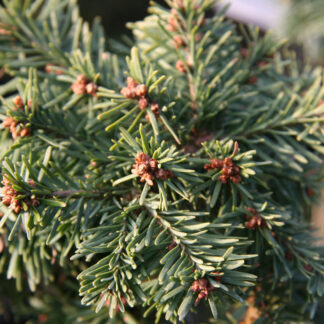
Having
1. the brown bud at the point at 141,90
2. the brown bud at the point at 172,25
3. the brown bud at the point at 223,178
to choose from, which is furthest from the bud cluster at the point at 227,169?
the brown bud at the point at 172,25

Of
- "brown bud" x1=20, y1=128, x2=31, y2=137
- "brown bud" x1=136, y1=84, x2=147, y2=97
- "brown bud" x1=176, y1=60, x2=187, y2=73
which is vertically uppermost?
"brown bud" x1=176, y1=60, x2=187, y2=73

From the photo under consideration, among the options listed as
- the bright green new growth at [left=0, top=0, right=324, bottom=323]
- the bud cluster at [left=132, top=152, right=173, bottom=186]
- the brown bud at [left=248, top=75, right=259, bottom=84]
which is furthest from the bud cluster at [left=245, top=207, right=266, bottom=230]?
the brown bud at [left=248, top=75, right=259, bottom=84]

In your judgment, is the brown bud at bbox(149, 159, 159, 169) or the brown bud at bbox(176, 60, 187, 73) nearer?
the brown bud at bbox(149, 159, 159, 169)

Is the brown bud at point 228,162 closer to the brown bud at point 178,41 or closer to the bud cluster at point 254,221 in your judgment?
the bud cluster at point 254,221

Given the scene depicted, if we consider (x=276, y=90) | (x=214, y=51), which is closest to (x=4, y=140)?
(x=214, y=51)

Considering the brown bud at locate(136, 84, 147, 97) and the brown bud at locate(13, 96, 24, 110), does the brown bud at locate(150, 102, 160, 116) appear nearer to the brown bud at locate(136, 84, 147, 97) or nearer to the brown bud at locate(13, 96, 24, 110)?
the brown bud at locate(136, 84, 147, 97)

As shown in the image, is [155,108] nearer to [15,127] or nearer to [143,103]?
[143,103]
